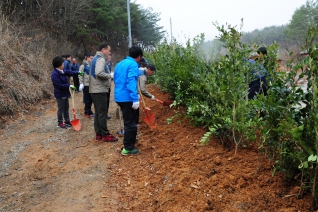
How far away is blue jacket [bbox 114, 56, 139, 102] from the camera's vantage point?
413 centimetres

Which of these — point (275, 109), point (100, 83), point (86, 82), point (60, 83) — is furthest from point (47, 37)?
point (275, 109)

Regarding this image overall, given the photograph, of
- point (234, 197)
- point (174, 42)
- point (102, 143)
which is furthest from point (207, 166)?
point (174, 42)

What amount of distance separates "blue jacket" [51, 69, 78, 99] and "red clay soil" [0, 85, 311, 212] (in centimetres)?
120

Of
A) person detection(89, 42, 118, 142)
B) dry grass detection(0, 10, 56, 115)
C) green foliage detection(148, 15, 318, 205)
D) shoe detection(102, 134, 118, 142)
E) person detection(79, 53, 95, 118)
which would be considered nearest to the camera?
green foliage detection(148, 15, 318, 205)

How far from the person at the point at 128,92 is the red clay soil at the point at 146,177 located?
1.03 feet

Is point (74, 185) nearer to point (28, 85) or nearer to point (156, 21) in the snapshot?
point (28, 85)

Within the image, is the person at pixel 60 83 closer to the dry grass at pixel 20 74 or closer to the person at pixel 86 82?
the person at pixel 86 82

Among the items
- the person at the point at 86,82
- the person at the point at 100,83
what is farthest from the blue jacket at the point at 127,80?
the person at the point at 86,82

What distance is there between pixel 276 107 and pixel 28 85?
8.63 meters

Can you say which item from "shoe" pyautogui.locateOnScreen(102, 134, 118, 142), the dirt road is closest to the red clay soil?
the dirt road

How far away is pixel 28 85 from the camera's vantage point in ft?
29.1

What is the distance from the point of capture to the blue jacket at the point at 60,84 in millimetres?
5883

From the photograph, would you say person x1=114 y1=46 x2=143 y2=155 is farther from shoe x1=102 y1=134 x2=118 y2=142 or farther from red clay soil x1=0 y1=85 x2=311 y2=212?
shoe x1=102 y1=134 x2=118 y2=142

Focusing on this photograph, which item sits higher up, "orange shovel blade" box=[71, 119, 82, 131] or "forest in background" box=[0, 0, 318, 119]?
"forest in background" box=[0, 0, 318, 119]
